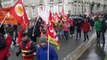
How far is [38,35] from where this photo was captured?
21188 millimetres

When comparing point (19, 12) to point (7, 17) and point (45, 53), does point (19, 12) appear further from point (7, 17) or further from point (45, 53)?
point (45, 53)

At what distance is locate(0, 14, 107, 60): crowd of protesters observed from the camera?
1074 centimetres

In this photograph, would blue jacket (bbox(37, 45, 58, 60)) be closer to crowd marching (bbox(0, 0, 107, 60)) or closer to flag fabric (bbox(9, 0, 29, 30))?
crowd marching (bbox(0, 0, 107, 60))

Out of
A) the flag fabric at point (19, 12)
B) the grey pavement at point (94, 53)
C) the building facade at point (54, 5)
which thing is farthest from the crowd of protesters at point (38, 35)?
the building facade at point (54, 5)

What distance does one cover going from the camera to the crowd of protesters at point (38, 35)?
10742mm

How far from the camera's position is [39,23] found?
76.6ft

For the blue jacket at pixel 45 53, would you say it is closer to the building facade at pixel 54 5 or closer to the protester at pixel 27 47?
the protester at pixel 27 47

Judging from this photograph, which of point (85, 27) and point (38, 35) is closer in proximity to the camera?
point (38, 35)

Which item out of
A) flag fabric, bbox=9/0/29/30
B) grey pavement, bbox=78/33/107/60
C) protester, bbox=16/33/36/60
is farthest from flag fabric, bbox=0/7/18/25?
grey pavement, bbox=78/33/107/60

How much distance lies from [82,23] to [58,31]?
95.8 inches

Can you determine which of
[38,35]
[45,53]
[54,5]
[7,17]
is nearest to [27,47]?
[45,53]

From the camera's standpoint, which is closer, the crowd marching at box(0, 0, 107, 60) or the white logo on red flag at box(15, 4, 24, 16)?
the crowd marching at box(0, 0, 107, 60)

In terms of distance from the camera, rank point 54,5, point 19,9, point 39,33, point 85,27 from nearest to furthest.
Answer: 1. point 19,9
2. point 39,33
3. point 85,27
4. point 54,5

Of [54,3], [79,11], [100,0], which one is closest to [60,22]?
[54,3]
